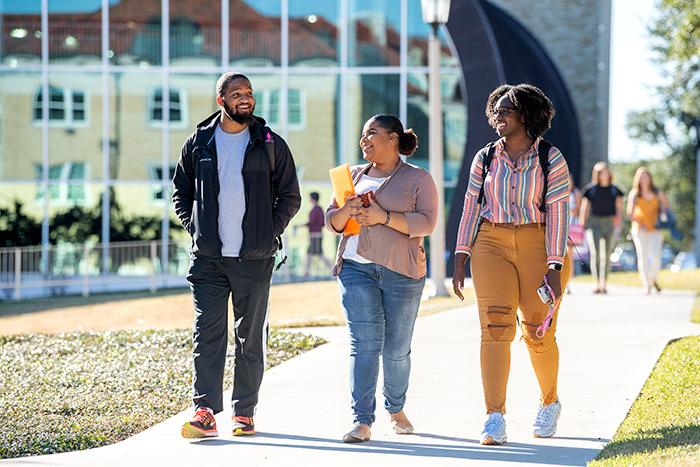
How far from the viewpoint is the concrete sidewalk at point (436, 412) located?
6.85 meters

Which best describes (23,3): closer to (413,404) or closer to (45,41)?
(45,41)

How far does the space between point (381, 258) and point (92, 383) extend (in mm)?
3030

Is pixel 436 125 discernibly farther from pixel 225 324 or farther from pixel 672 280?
pixel 225 324

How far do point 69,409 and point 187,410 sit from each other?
2.30 ft

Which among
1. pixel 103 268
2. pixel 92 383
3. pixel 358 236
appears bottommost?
pixel 103 268

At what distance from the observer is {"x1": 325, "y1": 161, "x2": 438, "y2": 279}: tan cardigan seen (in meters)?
7.30

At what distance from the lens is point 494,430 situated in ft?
23.5

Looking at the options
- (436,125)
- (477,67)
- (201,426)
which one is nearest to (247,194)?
(201,426)

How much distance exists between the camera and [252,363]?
24.8 ft

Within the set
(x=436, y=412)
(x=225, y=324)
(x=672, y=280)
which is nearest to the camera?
(x=225, y=324)

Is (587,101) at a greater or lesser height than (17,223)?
greater

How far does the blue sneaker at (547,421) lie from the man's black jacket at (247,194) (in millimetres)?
1691

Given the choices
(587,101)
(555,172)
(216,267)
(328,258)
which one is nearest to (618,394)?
(555,172)

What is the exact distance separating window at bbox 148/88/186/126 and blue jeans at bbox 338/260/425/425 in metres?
22.1
